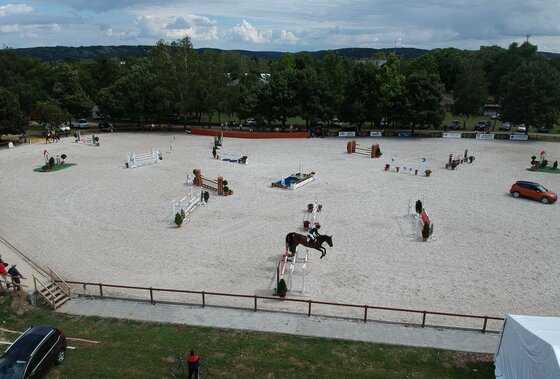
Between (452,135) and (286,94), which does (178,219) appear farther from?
(452,135)

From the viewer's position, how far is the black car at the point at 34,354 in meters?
10.1

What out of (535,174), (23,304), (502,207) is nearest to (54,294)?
(23,304)

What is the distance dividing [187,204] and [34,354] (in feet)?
49.6

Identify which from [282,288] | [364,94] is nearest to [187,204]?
[282,288]

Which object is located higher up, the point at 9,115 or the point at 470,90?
the point at 470,90

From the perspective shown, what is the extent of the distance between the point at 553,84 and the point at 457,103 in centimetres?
1304

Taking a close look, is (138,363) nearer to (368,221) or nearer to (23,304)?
(23,304)

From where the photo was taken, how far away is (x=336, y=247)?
2025 cm

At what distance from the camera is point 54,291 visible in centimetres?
1535

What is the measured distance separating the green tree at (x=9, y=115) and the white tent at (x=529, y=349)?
51940mm

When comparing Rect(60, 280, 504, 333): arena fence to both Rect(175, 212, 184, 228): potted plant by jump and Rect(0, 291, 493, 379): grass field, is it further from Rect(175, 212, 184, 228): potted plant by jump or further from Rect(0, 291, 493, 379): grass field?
Rect(175, 212, 184, 228): potted plant by jump

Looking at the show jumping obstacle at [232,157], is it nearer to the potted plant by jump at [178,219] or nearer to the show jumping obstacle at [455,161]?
the potted plant by jump at [178,219]

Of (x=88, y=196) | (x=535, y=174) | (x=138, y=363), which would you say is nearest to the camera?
(x=138, y=363)

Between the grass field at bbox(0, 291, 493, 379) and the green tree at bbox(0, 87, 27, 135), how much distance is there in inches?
1609
